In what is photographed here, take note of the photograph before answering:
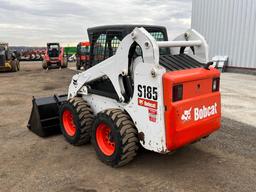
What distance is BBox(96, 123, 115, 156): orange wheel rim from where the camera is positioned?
4425mm

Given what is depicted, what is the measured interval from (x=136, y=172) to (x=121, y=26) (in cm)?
234

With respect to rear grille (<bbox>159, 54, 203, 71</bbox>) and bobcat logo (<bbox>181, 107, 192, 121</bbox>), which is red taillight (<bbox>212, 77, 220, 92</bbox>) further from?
bobcat logo (<bbox>181, 107, 192, 121</bbox>)

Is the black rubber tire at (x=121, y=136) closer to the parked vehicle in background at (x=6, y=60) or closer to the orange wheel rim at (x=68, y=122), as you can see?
the orange wheel rim at (x=68, y=122)

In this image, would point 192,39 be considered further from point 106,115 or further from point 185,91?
point 106,115

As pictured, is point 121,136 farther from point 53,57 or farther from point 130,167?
point 53,57

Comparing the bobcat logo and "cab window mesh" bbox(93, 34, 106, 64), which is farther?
"cab window mesh" bbox(93, 34, 106, 64)

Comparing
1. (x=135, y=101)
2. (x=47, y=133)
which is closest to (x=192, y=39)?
(x=135, y=101)

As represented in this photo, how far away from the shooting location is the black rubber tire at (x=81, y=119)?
491 cm

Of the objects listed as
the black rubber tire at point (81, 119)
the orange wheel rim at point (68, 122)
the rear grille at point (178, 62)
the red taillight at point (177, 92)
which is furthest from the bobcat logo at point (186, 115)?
the orange wheel rim at point (68, 122)

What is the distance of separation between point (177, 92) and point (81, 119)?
199cm

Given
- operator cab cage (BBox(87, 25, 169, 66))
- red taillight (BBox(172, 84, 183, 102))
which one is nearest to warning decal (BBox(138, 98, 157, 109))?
red taillight (BBox(172, 84, 183, 102))

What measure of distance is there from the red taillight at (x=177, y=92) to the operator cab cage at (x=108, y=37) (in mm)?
1326

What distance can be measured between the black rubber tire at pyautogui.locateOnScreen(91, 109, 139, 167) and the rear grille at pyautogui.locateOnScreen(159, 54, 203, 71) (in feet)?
3.22

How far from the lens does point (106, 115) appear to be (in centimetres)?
420
